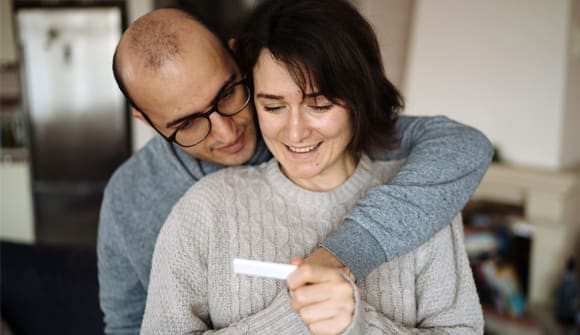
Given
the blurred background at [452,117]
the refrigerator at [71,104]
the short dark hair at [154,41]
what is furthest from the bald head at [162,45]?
the refrigerator at [71,104]

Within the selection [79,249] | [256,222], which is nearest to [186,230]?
[256,222]

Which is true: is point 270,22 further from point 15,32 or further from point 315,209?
point 15,32

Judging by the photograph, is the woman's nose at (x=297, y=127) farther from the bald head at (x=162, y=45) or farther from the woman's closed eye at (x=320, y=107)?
the bald head at (x=162, y=45)

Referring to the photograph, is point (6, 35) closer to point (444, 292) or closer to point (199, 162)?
point (199, 162)

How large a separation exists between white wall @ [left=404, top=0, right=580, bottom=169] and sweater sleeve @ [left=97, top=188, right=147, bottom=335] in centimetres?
216

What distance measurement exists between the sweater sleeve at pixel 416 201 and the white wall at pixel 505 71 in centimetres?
174

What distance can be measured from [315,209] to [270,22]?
0.38m

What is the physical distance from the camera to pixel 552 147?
2.75 metres

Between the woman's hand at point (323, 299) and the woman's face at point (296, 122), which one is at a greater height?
the woman's face at point (296, 122)

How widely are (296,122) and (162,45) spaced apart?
31 cm

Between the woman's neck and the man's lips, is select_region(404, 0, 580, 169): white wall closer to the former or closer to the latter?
the woman's neck

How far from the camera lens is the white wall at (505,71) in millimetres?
2691

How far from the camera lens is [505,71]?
9.22ft

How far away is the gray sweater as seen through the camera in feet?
3.11
